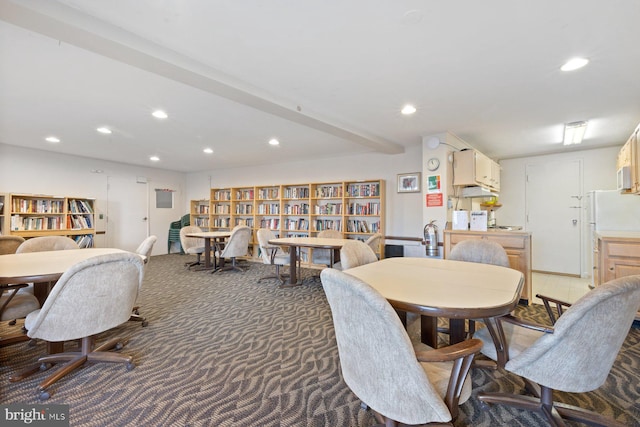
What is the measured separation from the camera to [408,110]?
319cm

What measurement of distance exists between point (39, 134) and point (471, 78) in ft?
19.7

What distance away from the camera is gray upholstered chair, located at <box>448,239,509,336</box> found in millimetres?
2363

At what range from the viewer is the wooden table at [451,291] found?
3.90 feet

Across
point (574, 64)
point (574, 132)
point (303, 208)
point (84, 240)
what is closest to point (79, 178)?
point (84, 240)

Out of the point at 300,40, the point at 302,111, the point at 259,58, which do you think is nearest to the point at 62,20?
the point at 259,58

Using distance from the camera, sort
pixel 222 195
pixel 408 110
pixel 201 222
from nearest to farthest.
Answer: pixel 408 110, pixel 222 195, pixel 201 222

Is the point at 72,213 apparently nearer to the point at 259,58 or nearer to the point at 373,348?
the point at 259,58

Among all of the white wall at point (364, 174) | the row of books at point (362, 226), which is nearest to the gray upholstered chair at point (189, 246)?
the white wall at point (364, 174)

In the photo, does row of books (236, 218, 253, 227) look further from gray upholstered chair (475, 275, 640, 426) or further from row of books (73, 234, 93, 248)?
gray upholstered chair (475, 275, 640, 426)

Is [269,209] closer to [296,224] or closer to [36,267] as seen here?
[296,224]

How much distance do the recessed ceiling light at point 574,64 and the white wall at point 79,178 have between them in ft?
26.6

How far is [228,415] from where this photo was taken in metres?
1.54

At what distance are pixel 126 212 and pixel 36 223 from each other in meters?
1.76

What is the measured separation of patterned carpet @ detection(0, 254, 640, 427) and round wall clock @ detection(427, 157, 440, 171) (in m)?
2.16
